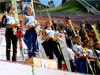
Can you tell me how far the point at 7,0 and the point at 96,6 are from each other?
582 centimetres

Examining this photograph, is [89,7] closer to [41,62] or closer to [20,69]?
[41,62]

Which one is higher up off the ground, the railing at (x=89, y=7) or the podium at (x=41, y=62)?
the railing at (x=89, y=7)

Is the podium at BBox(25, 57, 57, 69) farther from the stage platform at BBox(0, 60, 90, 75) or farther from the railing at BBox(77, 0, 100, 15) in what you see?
the railing at BBox(77, 0, 100, 15)

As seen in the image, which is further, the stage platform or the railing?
the railing

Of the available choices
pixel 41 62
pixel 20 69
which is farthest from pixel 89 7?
pixel 20 69

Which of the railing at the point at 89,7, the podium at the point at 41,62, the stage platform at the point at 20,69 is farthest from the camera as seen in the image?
the railing at the point at 89,7

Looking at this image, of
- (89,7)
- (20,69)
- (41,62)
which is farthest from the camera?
(89,7)

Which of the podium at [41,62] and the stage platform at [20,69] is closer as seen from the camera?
the stage platform at [20,69]

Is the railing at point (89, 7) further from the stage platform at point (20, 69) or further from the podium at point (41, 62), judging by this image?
the stage platform at point (20, 69)

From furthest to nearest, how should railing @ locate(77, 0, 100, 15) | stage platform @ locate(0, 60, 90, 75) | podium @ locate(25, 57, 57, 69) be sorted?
railing @ locate(77, 0, 100, 15) → podium @ locate(25, 57, 57, 69) → stage platform @ locate(0, 60, 90, 75)

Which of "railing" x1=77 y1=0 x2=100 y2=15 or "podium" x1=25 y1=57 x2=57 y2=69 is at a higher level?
"railing" x1=77 y1=0 x2=100 y2=15

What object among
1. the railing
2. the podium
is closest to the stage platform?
the podium

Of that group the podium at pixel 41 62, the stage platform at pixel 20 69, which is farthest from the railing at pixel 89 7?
the stage platform at pixel 20 69

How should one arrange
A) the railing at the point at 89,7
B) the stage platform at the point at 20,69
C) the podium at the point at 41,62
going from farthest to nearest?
the railing at the point at 89,7
the podium at the point at 41,62
the stage platform at the point at 20,69
